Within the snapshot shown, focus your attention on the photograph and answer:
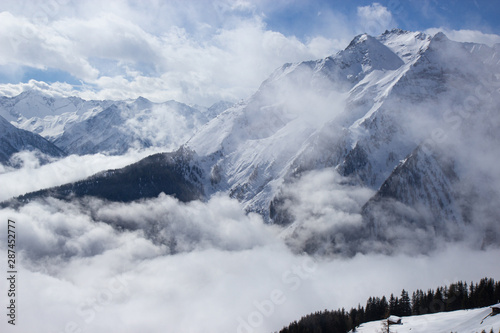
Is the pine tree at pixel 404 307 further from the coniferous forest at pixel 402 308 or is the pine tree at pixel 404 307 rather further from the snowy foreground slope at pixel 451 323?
the snowy foreground slope at pixel 451 323

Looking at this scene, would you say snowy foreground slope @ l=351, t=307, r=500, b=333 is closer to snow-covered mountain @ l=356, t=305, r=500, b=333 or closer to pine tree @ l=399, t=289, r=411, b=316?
snow-covered mountain @ l=356, t=305, r=500, b=333

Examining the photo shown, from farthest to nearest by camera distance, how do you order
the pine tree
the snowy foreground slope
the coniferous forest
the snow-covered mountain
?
1. the pine tree
2. the coniferous forest
3. the snowy foreground slope
4. the snow-covered mountain

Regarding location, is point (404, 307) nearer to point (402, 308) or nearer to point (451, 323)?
point (402, 308)

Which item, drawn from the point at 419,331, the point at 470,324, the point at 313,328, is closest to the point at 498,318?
the point at 470,324

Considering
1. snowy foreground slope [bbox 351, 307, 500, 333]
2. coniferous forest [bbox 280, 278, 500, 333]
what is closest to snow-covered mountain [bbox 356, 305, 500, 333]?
snowy foreground slope [bbox 351, 307, 500, 333]

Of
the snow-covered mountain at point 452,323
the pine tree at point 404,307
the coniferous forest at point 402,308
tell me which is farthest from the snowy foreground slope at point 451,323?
the pine tree at point 404,307

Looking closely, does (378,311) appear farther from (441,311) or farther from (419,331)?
(419,331)

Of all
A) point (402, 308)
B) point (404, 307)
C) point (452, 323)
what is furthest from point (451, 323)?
point (404, 307)
